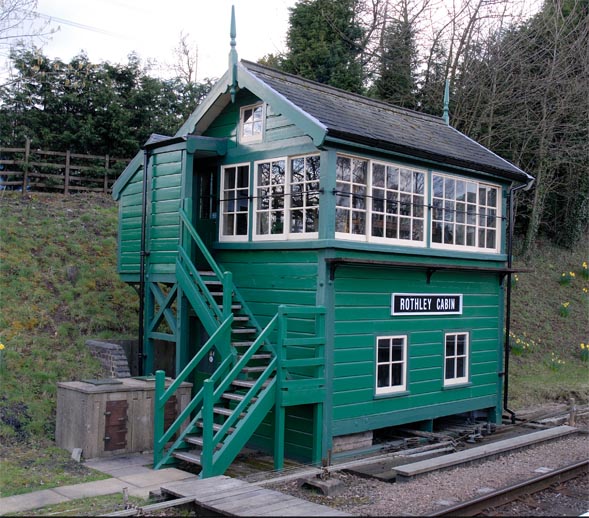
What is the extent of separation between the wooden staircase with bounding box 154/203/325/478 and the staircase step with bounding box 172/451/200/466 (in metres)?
0.01

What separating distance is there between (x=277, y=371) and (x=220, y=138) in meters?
4.76

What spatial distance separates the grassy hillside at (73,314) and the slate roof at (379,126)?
592cm

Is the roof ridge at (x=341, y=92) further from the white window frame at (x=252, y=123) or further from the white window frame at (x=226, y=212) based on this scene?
the white window frame at (x=226, y=212)

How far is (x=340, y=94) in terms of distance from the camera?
1317 centimetres

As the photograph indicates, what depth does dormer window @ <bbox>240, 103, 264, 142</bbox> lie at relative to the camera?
1171 centimetres

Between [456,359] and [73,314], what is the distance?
772cm

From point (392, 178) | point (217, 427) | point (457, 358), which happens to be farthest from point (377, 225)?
point (217, 427)

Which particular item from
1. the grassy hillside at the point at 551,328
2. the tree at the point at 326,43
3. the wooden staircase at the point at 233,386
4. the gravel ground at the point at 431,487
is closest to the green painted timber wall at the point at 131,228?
the wooden staircase at the point at 233,386

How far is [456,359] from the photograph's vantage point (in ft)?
42.5

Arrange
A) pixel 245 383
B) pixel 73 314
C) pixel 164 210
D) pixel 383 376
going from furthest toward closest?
pixel 73 314, pixel 164 210, pixel 383 376, pixel 245 383

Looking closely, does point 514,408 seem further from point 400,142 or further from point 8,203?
point 8,203

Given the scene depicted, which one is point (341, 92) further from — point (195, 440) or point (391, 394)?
point (195, 440)

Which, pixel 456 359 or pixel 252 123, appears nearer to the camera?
pixel 252 123

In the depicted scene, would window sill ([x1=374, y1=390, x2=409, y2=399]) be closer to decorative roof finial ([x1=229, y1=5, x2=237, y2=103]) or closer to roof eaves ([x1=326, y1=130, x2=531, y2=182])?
roof eaves ([x1=326, y1=130, x2=531, y2=182])
